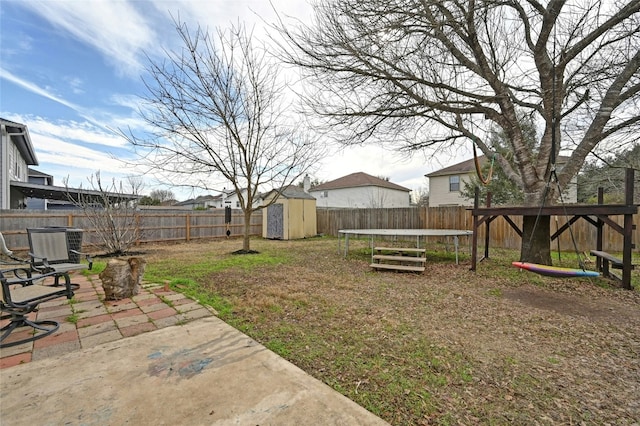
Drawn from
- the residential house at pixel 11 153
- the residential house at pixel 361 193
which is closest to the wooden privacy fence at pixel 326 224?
the residential house at pixel 11 153

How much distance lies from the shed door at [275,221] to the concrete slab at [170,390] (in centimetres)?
1119

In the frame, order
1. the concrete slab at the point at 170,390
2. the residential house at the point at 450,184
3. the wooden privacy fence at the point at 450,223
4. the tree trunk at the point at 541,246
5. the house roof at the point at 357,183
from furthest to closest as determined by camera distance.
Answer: the house roof at the point at 357,183, the residential house at the point at 450,184, the wooden privacy fence at the point at 450,223, the tree trunk at the point at 541,246, the concrete slab at the point at 170,390

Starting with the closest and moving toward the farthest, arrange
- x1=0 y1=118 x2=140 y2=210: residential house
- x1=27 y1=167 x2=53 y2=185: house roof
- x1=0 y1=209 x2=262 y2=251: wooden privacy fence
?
x1=0 y1=209 x2=262 y2=251: wooden privacy fence
x1=0 y1=118 x2=140 y2=210: residential house
x1=27 y1=167 x2=53 y2=185: house roof

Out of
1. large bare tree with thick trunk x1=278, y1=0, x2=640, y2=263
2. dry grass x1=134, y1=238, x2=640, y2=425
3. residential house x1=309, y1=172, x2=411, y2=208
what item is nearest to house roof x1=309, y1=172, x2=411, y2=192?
residential house x1=309, y1=172, x2=411, y2=208

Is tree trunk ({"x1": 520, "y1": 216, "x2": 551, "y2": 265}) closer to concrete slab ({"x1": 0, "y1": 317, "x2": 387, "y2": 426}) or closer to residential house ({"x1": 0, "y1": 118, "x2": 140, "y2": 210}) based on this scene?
concrete slab ({"x1": 0, "y1": 317, "x2": 387, "y2": 426})

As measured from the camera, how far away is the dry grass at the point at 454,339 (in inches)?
72.9

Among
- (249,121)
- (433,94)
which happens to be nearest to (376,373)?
(433,94)

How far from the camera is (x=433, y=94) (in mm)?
6531

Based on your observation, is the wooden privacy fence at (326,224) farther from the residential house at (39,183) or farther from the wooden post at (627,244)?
the residential house at (39,183)

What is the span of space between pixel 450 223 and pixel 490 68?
20.8 feet

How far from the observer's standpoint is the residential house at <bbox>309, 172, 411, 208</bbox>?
24.4m

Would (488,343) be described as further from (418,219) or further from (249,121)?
(418,219)

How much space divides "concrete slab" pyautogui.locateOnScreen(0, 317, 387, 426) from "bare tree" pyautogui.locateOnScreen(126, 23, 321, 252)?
6.83 metres

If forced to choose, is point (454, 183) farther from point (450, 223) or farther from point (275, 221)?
point (275, 221)
